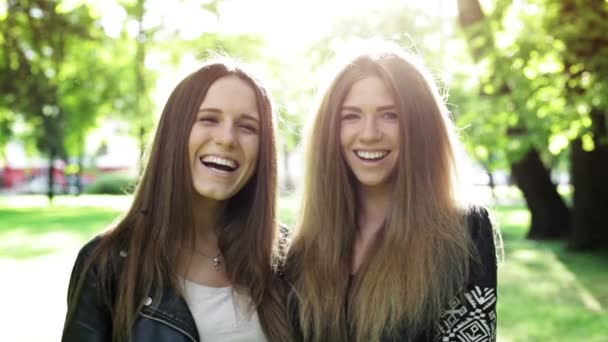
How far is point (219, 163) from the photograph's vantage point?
3.64m

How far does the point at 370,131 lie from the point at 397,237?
56 centimetres

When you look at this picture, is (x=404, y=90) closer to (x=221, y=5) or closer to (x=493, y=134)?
(x=493, y=134)

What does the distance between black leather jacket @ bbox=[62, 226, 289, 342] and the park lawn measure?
588 mm

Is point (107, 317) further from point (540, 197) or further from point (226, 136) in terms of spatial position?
point (540, 197)

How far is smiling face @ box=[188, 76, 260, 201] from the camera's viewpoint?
3619 mm

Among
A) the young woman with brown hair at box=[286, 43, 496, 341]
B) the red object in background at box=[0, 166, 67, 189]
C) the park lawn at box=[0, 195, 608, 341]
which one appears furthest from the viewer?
the red object in background at box=[0, 166, 67, 189]

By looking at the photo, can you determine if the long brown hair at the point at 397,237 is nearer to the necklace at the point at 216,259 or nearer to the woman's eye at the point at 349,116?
the woman's eye at the point at 349,116

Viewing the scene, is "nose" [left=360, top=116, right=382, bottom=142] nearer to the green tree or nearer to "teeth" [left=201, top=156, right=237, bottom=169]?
"teeth" [left=201, top=156, right=237, bottom=169]

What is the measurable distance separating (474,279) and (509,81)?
9680 millimetres

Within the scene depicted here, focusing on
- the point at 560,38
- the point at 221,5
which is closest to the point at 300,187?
the point at 560,38

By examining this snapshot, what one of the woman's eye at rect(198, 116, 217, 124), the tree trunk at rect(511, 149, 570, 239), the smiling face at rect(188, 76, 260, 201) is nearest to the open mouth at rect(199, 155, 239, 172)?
the smiling face at rect(188, 76, 260, 201)

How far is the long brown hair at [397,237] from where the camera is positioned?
351cm

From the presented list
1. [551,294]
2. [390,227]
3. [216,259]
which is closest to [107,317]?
[216,259]

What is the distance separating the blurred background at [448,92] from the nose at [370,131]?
2.18 feet
